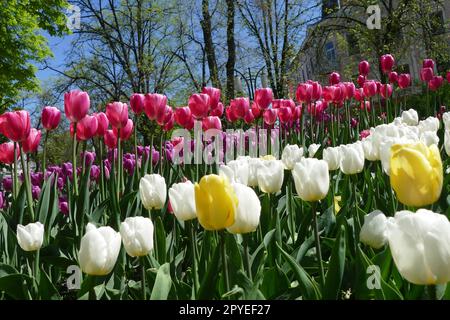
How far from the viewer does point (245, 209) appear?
1049mm

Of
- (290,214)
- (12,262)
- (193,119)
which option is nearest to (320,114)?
(193,119)

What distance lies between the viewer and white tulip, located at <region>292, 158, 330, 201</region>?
1161 mm

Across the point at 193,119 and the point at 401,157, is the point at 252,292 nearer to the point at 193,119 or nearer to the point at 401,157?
the point at 401,157

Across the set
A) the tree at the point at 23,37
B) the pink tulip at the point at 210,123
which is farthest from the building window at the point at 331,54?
the pink tulip at the point at 210,123

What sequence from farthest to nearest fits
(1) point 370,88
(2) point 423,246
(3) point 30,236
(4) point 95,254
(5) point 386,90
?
(5) point 386,90
(1) point 370,88
(3) point 30,236
(4) point 95,254
(2) point 423,246

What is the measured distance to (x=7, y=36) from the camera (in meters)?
14.2

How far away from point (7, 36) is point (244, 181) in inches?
583

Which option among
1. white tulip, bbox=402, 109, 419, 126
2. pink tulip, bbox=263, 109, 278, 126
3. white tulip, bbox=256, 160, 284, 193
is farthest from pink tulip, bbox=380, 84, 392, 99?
white tulip, bbox=256, 160, 284, 193

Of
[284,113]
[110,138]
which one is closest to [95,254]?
[110,138]

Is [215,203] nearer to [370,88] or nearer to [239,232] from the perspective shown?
[239,232]

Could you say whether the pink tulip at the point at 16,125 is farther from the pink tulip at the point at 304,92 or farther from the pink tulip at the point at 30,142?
the pink tulip at the point at 304,92

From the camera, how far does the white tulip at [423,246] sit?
2.27 feet

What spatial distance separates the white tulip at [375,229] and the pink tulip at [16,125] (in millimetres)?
1419

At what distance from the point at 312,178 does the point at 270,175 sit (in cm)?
29
